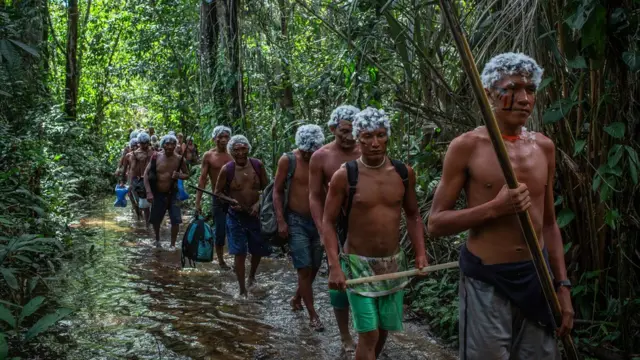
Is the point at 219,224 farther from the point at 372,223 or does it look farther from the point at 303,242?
the point at 372,223

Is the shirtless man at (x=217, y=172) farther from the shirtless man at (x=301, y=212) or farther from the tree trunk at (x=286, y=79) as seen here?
the shirtless man at (x=301, y=212)

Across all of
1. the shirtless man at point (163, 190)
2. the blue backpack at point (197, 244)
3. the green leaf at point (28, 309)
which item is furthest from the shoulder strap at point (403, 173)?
the shirtless man at point (163, 190)

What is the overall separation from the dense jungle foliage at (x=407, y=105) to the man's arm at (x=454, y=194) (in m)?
1.52

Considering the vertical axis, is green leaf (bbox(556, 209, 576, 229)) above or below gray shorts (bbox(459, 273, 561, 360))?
above

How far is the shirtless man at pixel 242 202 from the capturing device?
7.68m

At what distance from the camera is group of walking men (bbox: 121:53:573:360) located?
3.00 meters

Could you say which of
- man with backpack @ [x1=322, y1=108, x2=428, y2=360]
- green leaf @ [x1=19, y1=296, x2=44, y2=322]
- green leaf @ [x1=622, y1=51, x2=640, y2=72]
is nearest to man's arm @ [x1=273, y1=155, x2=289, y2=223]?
man with backpack @ [x1=322, y1=108, x2=428, y2=360]

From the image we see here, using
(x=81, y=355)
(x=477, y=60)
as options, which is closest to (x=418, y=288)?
(x=477, y=60)

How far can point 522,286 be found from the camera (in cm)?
298

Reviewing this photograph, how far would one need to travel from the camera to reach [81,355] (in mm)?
5238

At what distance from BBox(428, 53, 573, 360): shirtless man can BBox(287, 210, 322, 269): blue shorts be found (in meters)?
3.29

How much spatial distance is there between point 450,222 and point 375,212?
1403 millimetres

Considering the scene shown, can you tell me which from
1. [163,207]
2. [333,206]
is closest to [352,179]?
[333,206]

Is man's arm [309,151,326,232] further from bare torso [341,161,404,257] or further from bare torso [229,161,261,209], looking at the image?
bare torso [229,161,261,209]
